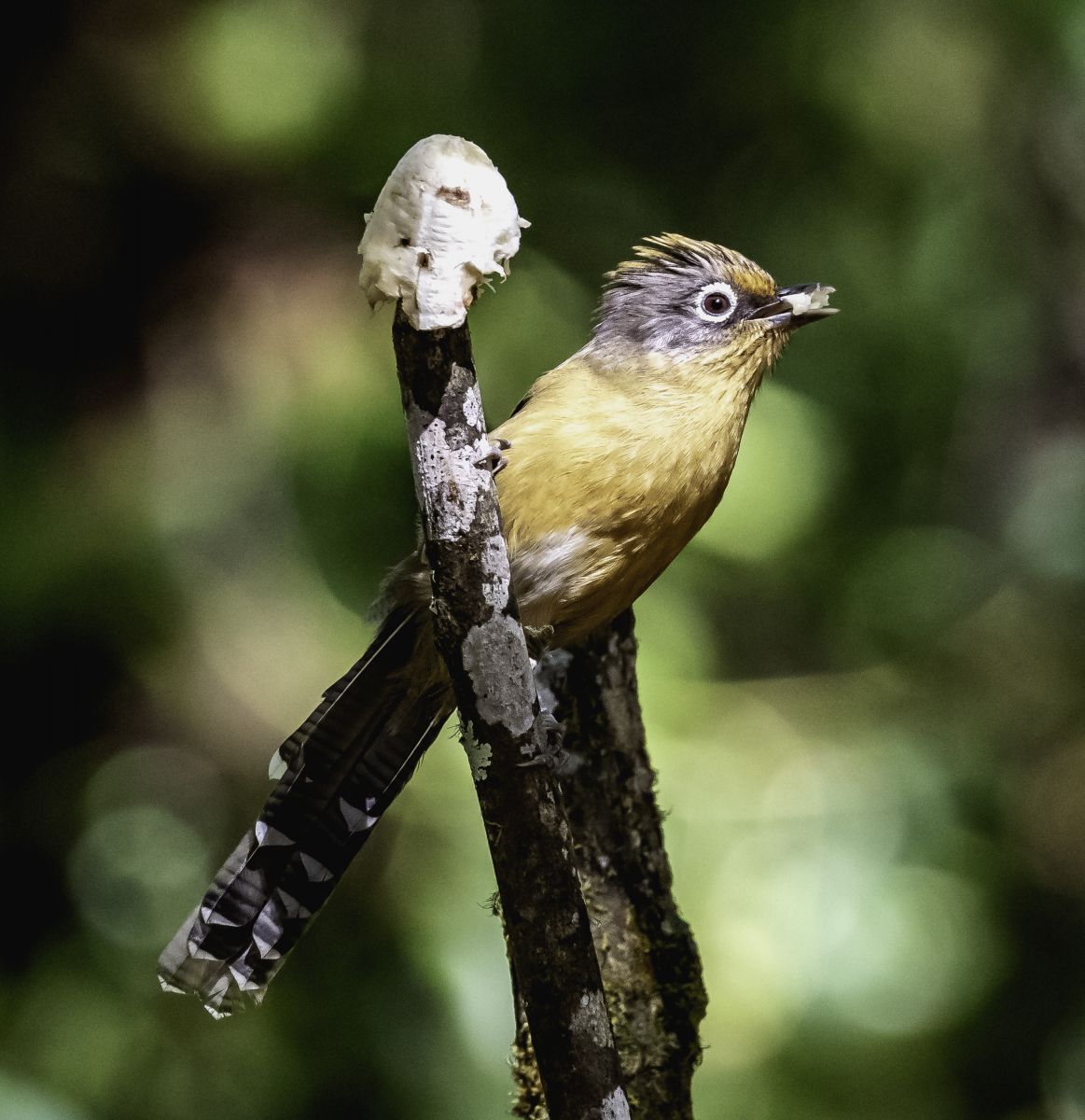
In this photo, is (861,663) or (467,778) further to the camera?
(861,663)

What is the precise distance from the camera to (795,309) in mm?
3465

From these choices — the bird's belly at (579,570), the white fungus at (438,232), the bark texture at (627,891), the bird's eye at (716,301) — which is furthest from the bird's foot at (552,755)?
the bird's eye at (716,301)

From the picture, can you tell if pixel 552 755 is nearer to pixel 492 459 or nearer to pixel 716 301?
pixel 492 459

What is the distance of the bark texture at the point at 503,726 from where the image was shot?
7.17ft

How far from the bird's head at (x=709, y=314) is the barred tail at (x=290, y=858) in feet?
3.06

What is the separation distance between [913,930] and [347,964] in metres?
1.65

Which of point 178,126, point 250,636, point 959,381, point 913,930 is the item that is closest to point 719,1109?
point 913,930

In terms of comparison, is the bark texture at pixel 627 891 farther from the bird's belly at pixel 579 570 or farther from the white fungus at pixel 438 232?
the white fungus at pixel 438 232

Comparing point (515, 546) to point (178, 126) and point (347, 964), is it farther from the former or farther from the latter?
point (178, 126)

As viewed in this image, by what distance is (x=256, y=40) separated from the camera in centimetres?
465

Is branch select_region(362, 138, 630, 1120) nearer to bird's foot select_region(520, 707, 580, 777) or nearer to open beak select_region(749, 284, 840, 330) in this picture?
bird's foot select_region(520, 707, 580, 777)

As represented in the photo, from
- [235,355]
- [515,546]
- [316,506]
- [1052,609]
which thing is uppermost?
[1052,609]

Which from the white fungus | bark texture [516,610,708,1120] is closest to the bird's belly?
bark texture [516,610,708,1120]

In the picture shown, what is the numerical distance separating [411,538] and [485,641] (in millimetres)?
2104
